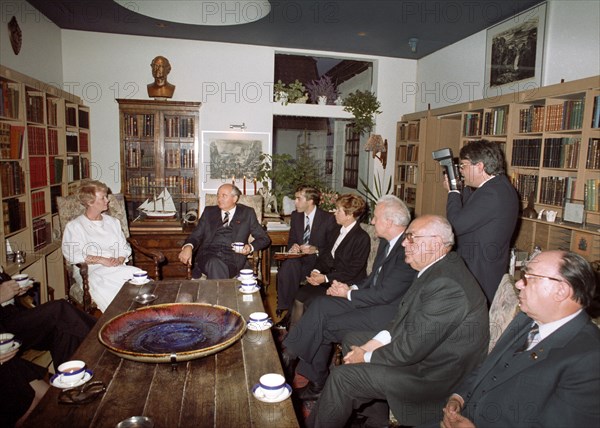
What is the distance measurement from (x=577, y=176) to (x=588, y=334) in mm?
2816

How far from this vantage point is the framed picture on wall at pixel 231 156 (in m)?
6.41

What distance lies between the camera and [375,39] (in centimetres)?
585

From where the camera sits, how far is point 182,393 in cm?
166

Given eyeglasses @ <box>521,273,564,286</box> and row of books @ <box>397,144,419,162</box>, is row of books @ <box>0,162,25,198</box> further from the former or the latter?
row of books @ <box>397,144,419,162</box>

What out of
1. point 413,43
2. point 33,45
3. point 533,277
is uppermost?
point 413,43

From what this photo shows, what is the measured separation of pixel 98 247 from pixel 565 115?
4.40 meters

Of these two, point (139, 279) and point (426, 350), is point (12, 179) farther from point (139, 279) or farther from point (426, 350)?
point (426, 350)

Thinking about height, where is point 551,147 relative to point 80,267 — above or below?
above

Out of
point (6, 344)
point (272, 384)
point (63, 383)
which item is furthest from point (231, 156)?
point (272, 384)

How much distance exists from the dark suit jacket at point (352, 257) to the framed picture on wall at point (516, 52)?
278 cm

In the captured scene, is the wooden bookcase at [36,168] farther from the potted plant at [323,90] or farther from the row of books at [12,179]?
the potted plant at [323,90]

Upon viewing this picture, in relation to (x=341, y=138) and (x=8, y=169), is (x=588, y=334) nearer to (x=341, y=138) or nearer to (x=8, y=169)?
(x=8, y=169)

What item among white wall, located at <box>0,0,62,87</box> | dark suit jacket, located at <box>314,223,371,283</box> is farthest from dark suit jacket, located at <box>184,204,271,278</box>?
white wall, located at <box>0,0,62,87</box>

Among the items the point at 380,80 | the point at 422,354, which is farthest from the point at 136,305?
the point at 380,80
